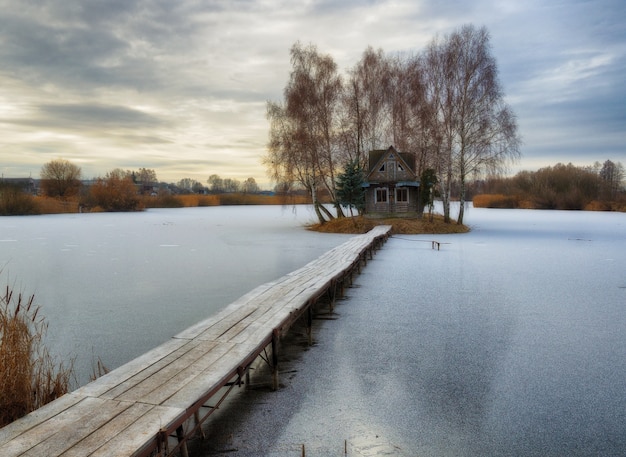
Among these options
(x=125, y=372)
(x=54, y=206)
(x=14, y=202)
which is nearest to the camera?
(x=125, y=372)

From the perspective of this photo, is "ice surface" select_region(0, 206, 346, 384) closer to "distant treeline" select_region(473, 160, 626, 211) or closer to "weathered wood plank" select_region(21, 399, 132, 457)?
"weathered wood plank" select_region(21, 399, 132, 457)

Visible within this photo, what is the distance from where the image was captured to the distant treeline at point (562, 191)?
5006cm

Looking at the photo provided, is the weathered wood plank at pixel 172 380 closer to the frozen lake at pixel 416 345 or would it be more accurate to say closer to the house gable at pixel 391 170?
the frozen lake at pixel 416 345

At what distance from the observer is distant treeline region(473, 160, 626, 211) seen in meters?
50.1

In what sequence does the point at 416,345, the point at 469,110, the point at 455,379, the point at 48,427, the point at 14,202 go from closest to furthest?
the point at 48,427 < the point at 455,379 < the point at 416,345 < the point at 469,110 < the point at 14,202

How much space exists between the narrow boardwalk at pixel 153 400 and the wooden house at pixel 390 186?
71.1 ft

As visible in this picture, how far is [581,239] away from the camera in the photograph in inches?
746

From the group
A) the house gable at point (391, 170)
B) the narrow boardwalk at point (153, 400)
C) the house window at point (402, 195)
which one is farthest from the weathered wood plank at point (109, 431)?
the house window at point (402, 195)

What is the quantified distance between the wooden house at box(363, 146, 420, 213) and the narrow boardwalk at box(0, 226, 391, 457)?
21.7 metres

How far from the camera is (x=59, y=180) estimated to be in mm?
56062

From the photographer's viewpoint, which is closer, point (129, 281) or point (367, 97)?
point (129, 281)

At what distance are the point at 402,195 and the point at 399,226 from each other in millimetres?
3499

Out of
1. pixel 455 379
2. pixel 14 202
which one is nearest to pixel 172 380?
pixel 455 379

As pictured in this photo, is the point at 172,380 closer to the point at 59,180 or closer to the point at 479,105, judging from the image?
the point at 479,105
